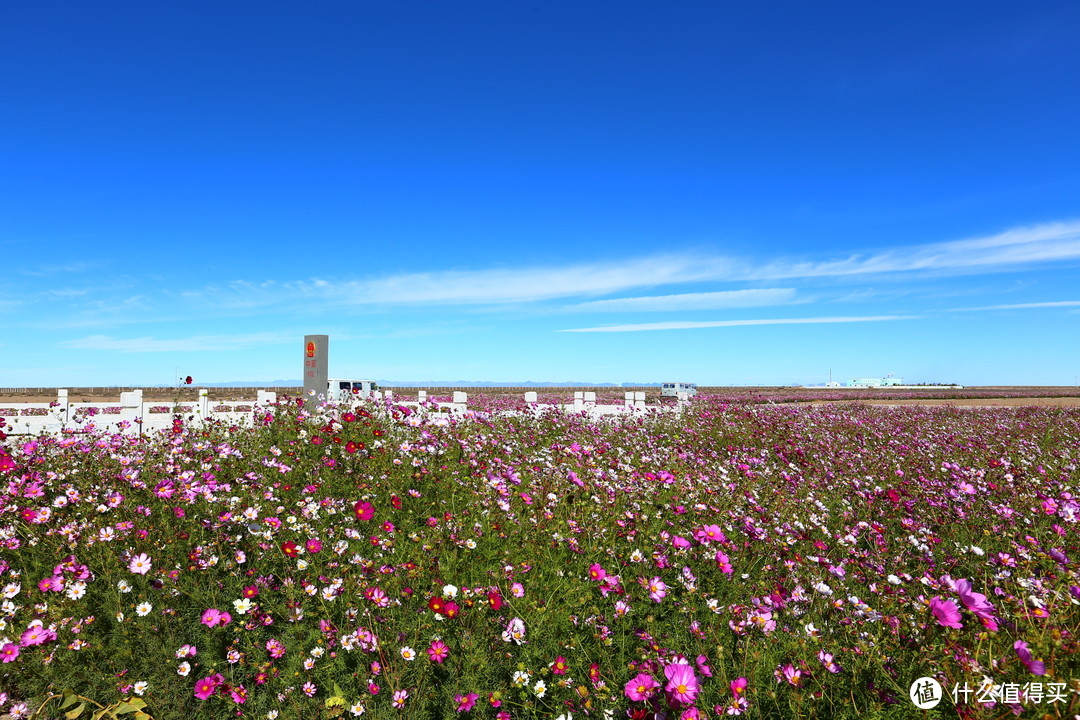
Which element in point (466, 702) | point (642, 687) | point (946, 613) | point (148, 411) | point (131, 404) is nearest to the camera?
point (946, 613)

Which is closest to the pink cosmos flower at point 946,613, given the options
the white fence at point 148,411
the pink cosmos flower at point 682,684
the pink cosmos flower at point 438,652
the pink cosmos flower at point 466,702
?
the pink cosmos flower at point 682,684

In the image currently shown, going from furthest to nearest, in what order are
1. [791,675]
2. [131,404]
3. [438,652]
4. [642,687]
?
[131,404] < [438,652] < [791,675] < [642,687]

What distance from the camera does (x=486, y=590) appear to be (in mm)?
3252

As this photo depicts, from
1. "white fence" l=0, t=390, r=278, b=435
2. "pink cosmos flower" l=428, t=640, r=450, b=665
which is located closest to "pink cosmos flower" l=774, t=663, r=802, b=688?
"pink cosmos flower" l=428, t=640, r=450, b=665

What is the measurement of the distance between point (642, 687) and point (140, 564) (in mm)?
3070

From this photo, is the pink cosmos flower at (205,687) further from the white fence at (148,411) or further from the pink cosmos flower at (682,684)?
the white fence at (148,411)

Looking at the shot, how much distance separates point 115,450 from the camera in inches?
221

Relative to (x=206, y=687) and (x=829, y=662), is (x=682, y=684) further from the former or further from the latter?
(x=206, y=687)

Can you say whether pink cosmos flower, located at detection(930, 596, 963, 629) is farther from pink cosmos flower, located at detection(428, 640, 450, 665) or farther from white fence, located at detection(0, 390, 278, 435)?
white fence, located at detection(0, 390, 278, 435)

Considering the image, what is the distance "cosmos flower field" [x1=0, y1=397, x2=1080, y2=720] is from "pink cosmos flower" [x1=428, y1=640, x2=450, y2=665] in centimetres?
1

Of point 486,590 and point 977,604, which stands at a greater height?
point 977,604

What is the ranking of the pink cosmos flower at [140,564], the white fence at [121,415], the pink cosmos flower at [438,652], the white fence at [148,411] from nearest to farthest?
the pink cosmos flower at [438,652]
the pink cosmos flower at [140,564]
the white fence at [148,411]
the white fence at [121,415]

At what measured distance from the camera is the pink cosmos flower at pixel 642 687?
90.0 inches

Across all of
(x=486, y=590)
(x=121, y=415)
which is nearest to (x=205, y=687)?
(x=486, y=590)
